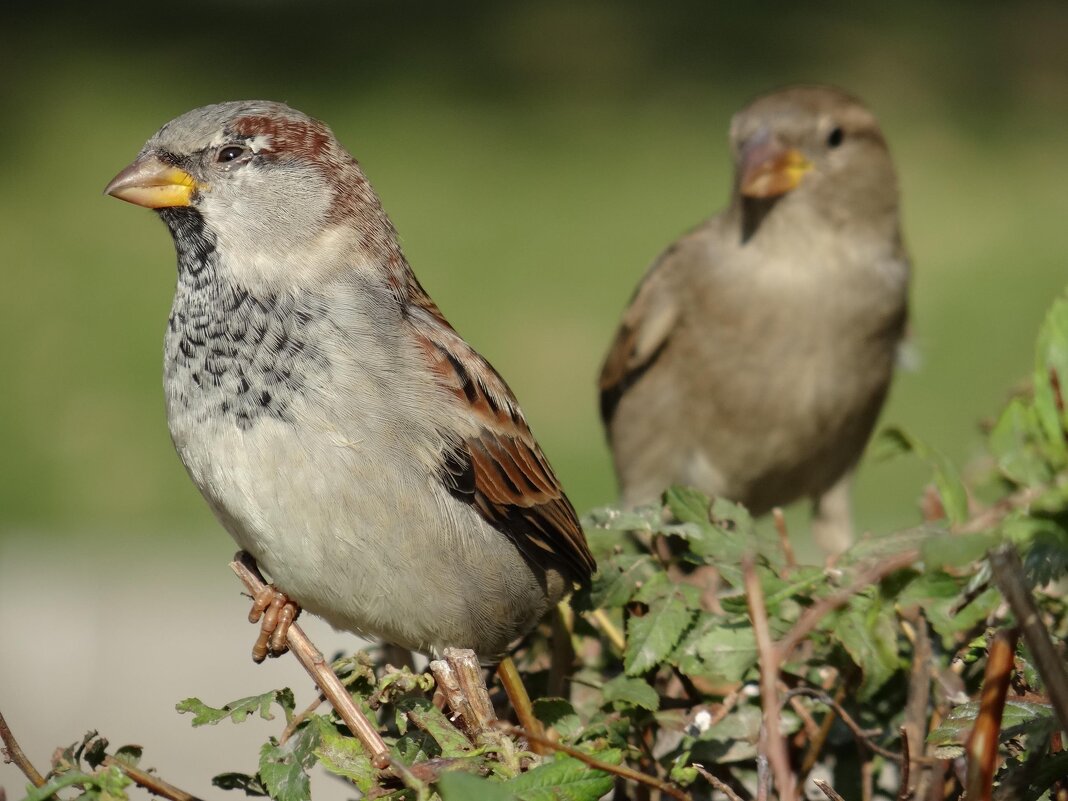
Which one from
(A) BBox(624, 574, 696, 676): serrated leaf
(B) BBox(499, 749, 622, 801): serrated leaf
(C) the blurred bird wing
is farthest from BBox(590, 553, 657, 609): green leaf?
(C) the blurred bird wing

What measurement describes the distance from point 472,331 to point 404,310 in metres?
4.10

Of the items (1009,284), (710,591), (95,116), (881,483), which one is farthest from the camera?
(95,116)

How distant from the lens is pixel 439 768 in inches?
39.5

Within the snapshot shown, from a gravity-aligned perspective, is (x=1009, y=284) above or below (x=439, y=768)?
below

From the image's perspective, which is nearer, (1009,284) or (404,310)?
(404,310)

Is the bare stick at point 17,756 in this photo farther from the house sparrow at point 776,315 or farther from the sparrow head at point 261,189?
the house sparrow at point 776,315

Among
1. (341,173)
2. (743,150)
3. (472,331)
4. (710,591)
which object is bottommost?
(472,331)

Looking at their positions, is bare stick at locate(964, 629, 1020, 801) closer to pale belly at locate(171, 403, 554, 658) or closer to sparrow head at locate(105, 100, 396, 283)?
pale belly at locate(171, 403, 554, 658)

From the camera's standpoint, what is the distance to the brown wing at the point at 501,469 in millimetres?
1706

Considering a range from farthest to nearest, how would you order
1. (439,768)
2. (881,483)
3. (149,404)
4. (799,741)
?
(149,404) < (881,483) < (799,741) < (439,768)

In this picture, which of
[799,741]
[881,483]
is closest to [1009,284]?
[881,483]

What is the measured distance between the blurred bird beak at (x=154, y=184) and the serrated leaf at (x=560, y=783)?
3.16 feet

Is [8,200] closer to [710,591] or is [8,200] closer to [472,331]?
[472,331]

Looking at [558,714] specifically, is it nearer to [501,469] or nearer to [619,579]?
[619,579]
